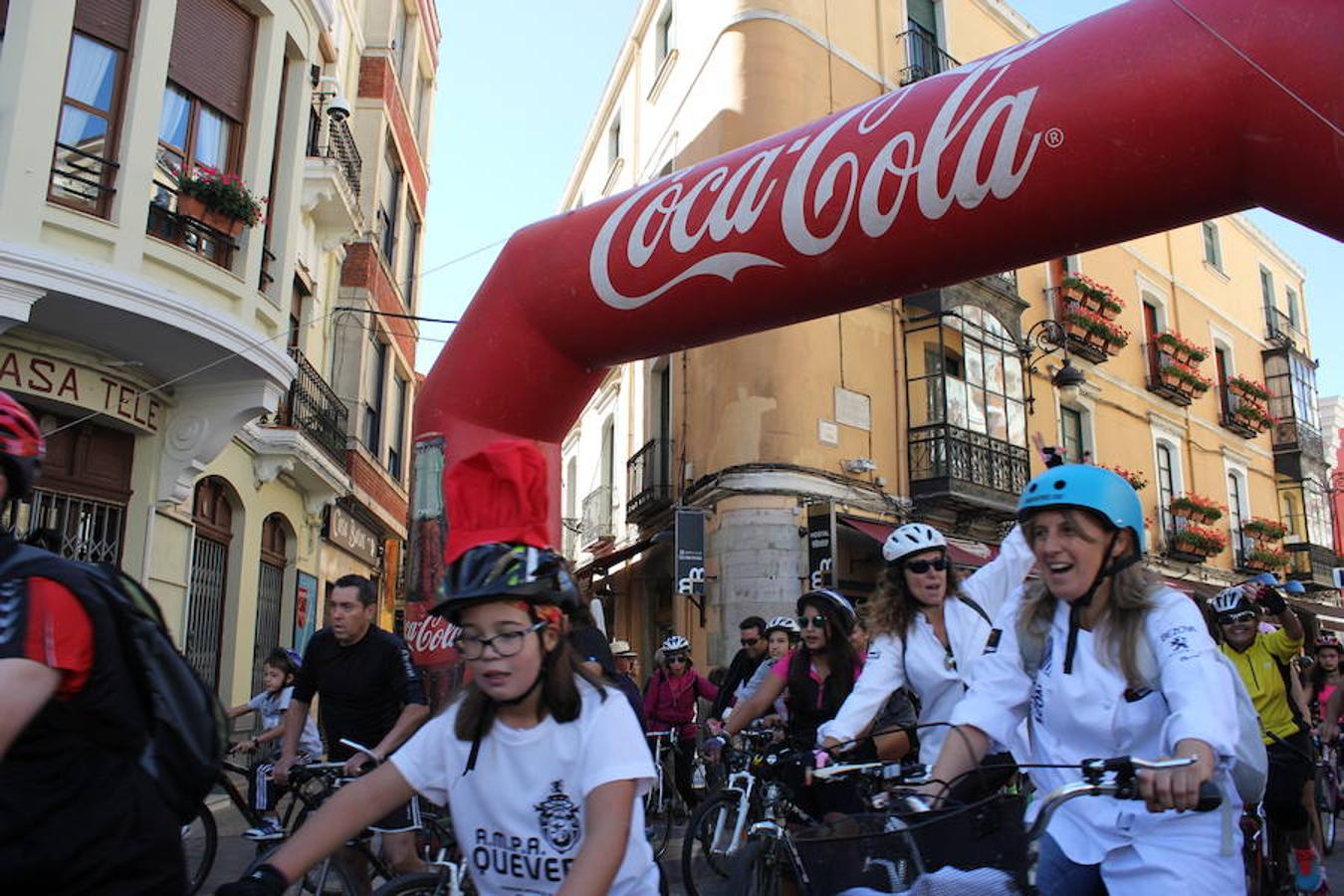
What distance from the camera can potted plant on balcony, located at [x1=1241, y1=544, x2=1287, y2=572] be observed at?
84.2 ft

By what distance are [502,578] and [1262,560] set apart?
2779cm

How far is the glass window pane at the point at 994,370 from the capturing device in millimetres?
18219

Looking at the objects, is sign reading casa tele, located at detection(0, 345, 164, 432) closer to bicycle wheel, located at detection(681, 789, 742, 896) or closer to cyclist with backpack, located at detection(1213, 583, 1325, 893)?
bicycle wheel, located at detection(681, 789, 742, 896)

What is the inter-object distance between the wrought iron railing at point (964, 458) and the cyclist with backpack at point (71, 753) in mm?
15365

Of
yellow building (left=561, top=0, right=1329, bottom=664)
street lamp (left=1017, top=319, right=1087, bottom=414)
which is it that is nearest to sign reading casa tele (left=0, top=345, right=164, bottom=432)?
yellow building (left=561, top=0, right=1329, bottom=664)

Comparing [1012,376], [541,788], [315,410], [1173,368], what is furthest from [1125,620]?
[1173,368]

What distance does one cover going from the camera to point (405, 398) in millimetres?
22344

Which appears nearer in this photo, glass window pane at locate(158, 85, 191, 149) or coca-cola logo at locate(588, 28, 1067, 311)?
coca-cola logo at locate(588, 28, 1067, 311)

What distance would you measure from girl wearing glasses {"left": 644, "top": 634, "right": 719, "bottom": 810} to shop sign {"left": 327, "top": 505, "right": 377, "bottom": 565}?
7831mm

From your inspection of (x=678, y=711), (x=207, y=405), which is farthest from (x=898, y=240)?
(x=207, y=405)

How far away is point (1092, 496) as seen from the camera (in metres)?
2.65

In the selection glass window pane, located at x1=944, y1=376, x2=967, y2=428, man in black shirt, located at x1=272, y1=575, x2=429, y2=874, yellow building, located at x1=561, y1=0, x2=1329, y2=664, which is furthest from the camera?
glass window pane, located at x1=944, y1=376, x2=967, y2=428

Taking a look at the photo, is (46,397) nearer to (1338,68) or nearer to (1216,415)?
(1338,68)

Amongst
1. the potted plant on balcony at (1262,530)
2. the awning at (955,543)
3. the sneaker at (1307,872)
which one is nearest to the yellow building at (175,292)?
the awning at (955,543)
